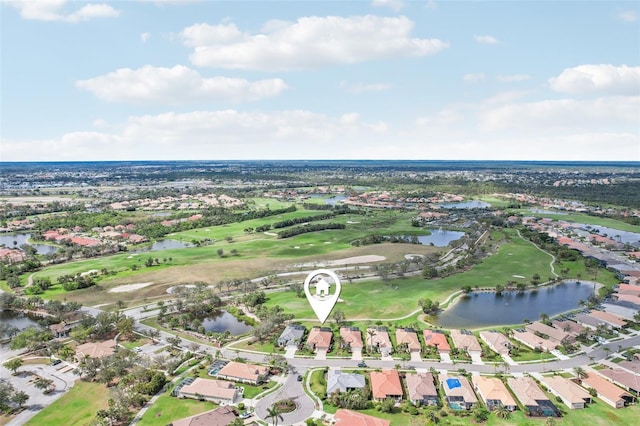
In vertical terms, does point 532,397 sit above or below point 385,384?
below

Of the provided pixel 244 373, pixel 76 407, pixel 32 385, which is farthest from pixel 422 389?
pixel 32 385

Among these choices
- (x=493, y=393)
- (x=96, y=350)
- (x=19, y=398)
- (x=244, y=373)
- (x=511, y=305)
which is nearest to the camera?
(x=19, y=398)

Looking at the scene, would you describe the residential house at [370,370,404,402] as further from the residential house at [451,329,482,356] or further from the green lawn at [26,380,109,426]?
the green lawn at [26,380,109,426]

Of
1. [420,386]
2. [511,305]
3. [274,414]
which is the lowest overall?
[511,305]

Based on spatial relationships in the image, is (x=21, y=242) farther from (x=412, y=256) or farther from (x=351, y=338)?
(x=351, y=338)

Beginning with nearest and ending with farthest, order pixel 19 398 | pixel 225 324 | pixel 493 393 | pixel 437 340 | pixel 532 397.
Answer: pixel 19 398
pixel 532 397
pixel 493 393
pixel 437 340
pixel 225 324

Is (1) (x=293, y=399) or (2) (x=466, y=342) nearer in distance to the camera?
(1) (x=293, y=399)

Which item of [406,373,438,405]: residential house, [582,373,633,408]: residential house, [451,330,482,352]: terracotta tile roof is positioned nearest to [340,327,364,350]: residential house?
[406,373,438,405]: residential house

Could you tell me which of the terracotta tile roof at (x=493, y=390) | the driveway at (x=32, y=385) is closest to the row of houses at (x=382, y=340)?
the terracotta tile roof at (x=493, y=390)
